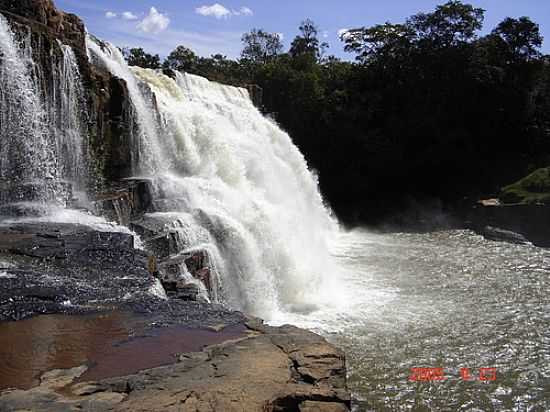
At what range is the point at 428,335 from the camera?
9.59m

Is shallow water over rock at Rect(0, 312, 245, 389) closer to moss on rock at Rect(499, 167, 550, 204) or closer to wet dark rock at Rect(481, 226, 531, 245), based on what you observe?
wet dark rock at Rect(481, 226, 531, 245)

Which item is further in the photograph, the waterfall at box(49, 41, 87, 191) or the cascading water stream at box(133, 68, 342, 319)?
the cascading water stream at box(133, 68, 342, 319)

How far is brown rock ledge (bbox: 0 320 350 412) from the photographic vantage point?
148 inches

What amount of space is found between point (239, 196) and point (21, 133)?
215 inches

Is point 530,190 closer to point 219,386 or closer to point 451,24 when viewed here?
point 451,24

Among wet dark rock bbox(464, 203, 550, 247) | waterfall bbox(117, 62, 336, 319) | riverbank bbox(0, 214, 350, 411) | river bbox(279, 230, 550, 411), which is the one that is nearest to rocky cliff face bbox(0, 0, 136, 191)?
waterfall bbox(117, 62, 336, 319)

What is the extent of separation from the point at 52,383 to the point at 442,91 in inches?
1052

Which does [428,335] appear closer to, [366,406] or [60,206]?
[366,406]

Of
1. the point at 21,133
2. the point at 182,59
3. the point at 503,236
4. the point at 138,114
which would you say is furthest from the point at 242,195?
the point at 182,59

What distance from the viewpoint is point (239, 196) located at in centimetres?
1351

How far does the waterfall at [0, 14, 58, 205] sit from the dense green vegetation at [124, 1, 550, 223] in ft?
60.2

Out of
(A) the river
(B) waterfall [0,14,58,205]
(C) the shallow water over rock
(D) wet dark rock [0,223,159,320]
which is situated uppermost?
(B) waterfall [0,14,58,205]

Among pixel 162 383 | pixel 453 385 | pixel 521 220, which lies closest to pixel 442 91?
pixel 521 220

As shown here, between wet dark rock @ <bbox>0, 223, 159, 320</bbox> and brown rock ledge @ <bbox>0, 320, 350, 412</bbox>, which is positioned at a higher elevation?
wet dark rock @ <bbox>0, 223, 159, 320</bbox>
